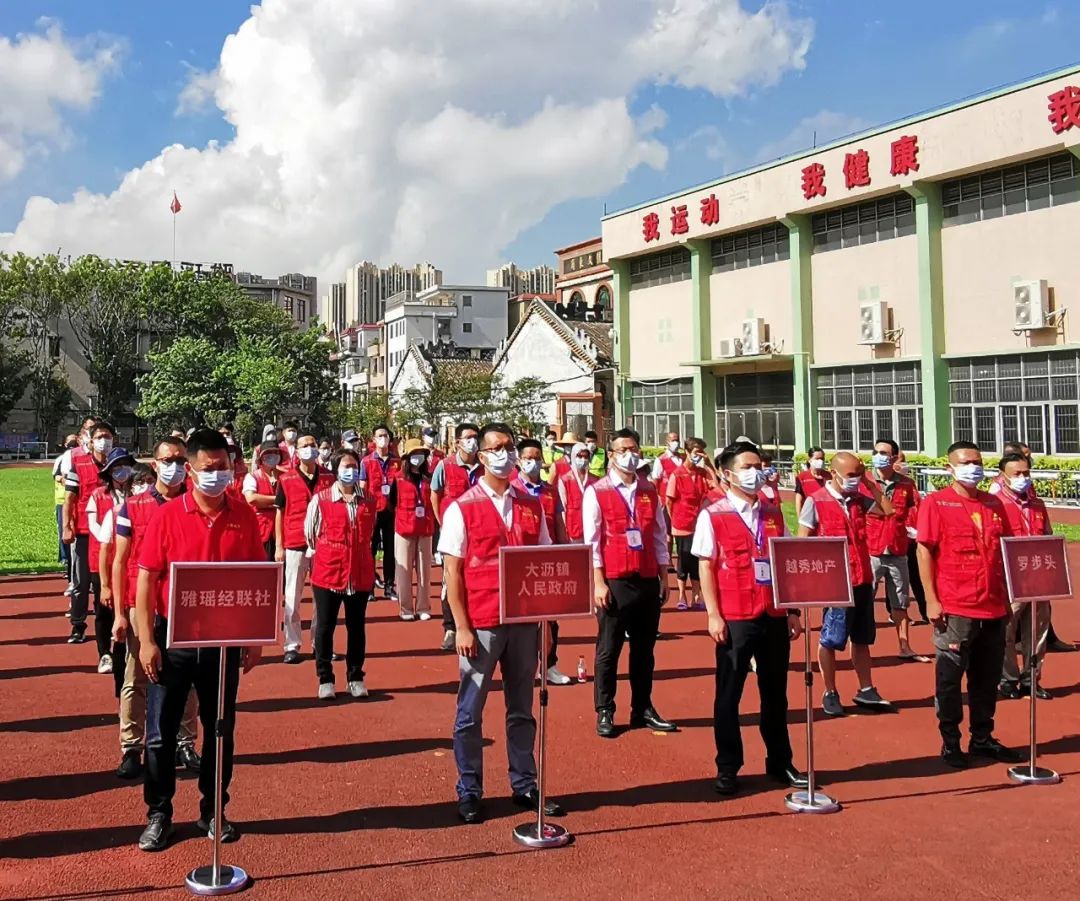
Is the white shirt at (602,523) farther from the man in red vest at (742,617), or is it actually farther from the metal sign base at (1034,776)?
the metal sign base at (1034,776)

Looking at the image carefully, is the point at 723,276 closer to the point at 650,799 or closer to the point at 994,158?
the point at 994,158

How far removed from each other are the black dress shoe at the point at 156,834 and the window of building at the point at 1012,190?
86.8 feet

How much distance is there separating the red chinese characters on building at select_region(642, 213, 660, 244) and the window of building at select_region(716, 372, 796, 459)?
6.03 m

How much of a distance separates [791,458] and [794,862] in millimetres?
30603

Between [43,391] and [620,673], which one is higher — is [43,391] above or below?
above

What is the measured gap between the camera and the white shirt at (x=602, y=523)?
7145 millimetres

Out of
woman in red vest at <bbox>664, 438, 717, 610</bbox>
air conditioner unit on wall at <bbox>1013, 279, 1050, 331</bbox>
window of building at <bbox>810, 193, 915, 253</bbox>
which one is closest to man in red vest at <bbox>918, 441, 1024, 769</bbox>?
woman in red vest at <bbox>664, 438, 717, 610</bbox>

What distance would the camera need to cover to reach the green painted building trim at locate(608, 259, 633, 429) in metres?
40.5

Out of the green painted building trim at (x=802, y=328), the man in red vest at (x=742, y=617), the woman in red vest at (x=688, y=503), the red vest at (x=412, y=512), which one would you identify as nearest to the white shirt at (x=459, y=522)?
the man in red vest at (x=742, y=617)

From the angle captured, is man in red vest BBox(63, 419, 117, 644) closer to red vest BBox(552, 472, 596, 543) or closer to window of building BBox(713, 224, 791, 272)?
red vest BBox(552, 472, 596, 543)

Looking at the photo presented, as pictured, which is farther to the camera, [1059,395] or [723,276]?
[723,276]

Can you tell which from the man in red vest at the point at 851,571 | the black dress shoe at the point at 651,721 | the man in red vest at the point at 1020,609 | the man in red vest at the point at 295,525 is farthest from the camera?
the man in red vest at the point at 295,525

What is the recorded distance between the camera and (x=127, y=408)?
7269cm

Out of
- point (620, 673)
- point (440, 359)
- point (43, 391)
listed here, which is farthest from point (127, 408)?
point (620, 673)
